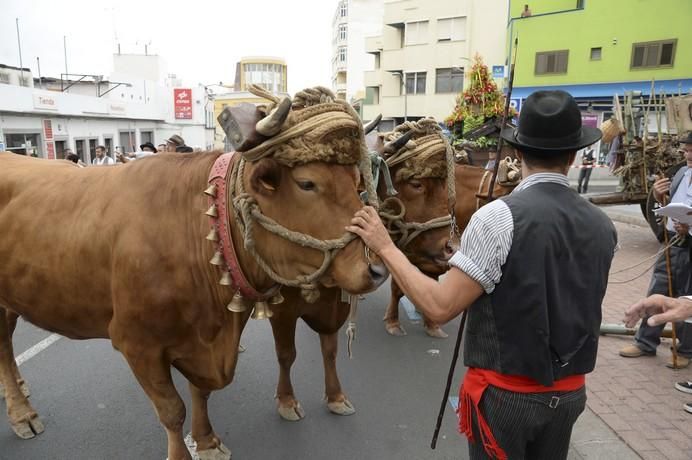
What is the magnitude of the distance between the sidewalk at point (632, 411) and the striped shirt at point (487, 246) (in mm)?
2213

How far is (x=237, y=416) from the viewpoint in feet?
12.3

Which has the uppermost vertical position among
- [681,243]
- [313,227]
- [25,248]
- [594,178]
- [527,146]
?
[527,146]

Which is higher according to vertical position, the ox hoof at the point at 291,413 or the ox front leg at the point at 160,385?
the ox front leg at the point at 160,385

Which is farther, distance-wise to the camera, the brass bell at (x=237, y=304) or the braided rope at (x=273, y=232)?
the brass bell at (x=237, y=304)

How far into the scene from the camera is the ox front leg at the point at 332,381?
147 inches

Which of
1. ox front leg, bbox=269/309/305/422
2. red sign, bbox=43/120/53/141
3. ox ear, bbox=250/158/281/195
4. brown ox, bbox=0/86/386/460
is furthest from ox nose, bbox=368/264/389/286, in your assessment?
red sign, bbox=43/120/53/141

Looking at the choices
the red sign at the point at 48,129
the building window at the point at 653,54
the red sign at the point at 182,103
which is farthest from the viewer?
the red sign at the point at 182,103

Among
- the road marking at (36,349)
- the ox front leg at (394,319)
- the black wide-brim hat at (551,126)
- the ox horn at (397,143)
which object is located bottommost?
the road marking at (36,349)

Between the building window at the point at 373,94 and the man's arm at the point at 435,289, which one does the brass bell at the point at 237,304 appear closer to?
the man's arm at the point at 435,289

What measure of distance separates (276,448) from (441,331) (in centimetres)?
258

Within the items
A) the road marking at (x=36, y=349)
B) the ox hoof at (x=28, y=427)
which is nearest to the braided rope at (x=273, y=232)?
the ox hoof at (x=28, y=427)

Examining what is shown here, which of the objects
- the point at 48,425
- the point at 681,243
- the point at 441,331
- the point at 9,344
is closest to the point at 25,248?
the point at 9,344

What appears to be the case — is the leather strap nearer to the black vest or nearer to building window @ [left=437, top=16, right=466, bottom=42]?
the black vest

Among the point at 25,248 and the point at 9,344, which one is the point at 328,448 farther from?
the point at 9,344
